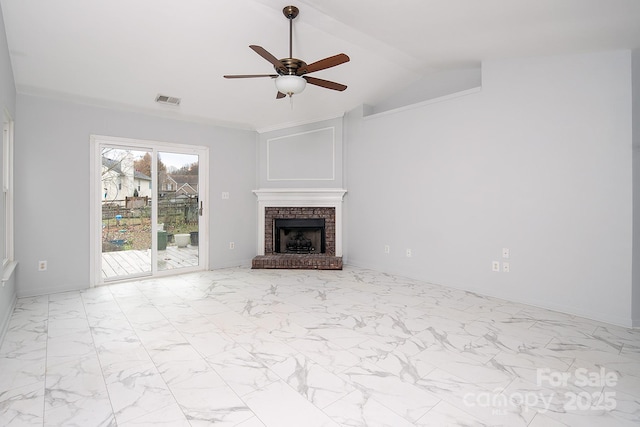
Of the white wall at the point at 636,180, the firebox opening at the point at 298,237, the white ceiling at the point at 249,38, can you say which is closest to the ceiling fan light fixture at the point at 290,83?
the white ceiling at the point at 249,38

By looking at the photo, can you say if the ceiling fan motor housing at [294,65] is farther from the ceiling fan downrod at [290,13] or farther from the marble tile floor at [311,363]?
the marble tile floor at [311,363]

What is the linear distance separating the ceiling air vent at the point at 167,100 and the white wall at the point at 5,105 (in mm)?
1448

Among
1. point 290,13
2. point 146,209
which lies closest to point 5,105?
point 146,209

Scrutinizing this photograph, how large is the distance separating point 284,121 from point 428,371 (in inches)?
178

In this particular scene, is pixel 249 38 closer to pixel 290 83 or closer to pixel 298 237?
pixel 290 83

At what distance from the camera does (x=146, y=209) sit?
486cm

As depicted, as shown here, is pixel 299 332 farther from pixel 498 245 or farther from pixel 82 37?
pixel 82 37

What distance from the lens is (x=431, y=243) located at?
15.2ft

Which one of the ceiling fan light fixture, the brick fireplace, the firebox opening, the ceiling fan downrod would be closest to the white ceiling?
the ceiling fan downrod

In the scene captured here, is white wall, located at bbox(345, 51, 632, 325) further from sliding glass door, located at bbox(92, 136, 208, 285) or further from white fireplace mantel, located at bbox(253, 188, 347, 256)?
sliding glass door, located at bbox(92, 136, 208, 285)

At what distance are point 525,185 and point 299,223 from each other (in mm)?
3447

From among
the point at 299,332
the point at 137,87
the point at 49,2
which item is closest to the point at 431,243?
the point at 299,332

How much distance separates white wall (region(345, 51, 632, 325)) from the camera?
3166mm

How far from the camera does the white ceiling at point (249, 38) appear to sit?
9.31 ft
